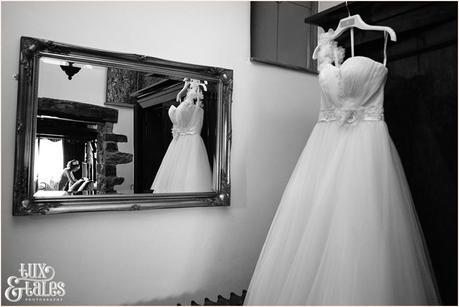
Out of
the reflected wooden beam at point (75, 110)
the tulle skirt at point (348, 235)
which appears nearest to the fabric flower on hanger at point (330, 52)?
the tulle skirt at point (348, 235)

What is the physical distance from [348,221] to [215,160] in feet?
2.68

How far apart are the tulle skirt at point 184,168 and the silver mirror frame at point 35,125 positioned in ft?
0.12

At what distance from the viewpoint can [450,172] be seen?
130 cm

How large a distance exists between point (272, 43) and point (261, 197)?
87 cm

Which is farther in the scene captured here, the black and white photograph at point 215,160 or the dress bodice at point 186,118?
the dress bodice at point 186,118

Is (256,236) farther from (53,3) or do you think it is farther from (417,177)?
(53,3)

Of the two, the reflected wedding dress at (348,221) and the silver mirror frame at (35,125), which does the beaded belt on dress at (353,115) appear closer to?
the reflected wedding dress at (348,221)

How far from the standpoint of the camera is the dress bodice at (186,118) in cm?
176

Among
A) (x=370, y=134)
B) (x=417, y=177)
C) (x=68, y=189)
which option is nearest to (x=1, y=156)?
(x=68, y=189)

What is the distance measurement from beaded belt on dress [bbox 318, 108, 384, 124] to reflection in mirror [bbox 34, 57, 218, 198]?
0.62 meters

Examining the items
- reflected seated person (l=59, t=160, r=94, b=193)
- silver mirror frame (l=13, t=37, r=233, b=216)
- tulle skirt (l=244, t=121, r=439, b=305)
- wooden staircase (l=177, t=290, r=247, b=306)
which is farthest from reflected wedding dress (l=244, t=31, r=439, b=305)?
reflected seated person (l=59, t=160, r=94, b=193)

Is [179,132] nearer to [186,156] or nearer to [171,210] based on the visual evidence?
[186,156]

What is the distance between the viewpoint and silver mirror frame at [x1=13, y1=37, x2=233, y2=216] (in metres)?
1.43

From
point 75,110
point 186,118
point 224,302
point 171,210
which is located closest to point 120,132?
point 75,110
